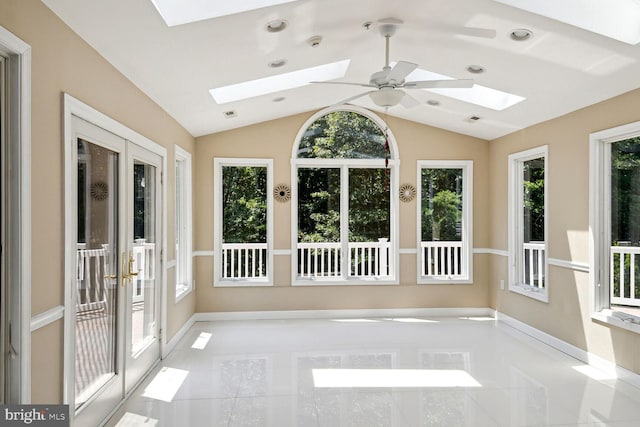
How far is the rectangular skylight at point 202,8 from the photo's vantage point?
3111 millimetres

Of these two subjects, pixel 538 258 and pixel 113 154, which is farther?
pixel 538 258

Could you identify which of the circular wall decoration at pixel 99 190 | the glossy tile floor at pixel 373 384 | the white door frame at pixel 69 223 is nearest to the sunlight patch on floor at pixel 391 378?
the glossy tile floor at pixel 373 384

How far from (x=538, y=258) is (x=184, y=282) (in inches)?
181

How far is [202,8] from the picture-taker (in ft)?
10.4

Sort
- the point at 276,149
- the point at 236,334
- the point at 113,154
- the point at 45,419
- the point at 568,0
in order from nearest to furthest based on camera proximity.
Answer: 1. the point at 45,419
2. the point at 568,0
3. the point at 113,154
4. the point at 236,334
5. the point at 276,149

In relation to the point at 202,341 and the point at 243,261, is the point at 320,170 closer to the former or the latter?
the point at 243,261

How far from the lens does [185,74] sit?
13.4 feet

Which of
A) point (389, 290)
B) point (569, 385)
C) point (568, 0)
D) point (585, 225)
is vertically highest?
point (568, 0)

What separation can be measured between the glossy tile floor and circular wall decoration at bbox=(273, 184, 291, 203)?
190 centimetres

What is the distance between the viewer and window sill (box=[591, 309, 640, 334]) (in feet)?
13.6

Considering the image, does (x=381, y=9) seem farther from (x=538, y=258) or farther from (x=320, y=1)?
(x=538, y=258)

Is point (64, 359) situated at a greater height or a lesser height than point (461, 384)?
greater

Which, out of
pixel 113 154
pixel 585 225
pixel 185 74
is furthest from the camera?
pixel 585 225

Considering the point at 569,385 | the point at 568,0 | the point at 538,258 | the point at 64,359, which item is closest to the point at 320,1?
the point at 568,0
